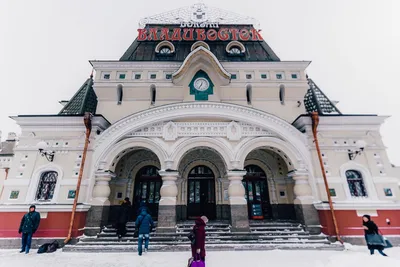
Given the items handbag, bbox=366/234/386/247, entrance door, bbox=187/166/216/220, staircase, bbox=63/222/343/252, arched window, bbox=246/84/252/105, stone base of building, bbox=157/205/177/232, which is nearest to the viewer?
handbag, bbox=366/234/386/247

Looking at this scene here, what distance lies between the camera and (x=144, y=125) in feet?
34.8

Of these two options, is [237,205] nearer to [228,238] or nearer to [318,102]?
[228,238]

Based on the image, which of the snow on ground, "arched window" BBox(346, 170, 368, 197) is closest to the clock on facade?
the snow on ground

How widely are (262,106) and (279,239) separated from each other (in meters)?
7.37

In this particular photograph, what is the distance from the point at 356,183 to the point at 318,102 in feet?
18.2

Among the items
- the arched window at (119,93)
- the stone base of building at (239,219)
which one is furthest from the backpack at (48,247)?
the arched window at (119,93)

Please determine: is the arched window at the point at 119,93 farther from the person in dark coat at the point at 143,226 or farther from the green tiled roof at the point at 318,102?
the green tiled roof at the point at 318,102

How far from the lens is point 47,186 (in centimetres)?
980

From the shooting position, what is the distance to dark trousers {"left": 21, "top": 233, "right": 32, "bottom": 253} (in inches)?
316

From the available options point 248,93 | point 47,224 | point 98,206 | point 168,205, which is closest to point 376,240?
point 168,205

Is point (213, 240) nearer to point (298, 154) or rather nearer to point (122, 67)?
point (298, 154)

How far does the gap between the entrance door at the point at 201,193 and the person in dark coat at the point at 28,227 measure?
7.27 metres

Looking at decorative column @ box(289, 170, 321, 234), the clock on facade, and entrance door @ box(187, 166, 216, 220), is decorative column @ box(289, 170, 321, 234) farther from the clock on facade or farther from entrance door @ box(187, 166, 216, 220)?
the clock on facade

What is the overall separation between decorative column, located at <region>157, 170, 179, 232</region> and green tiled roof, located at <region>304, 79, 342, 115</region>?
993cm
